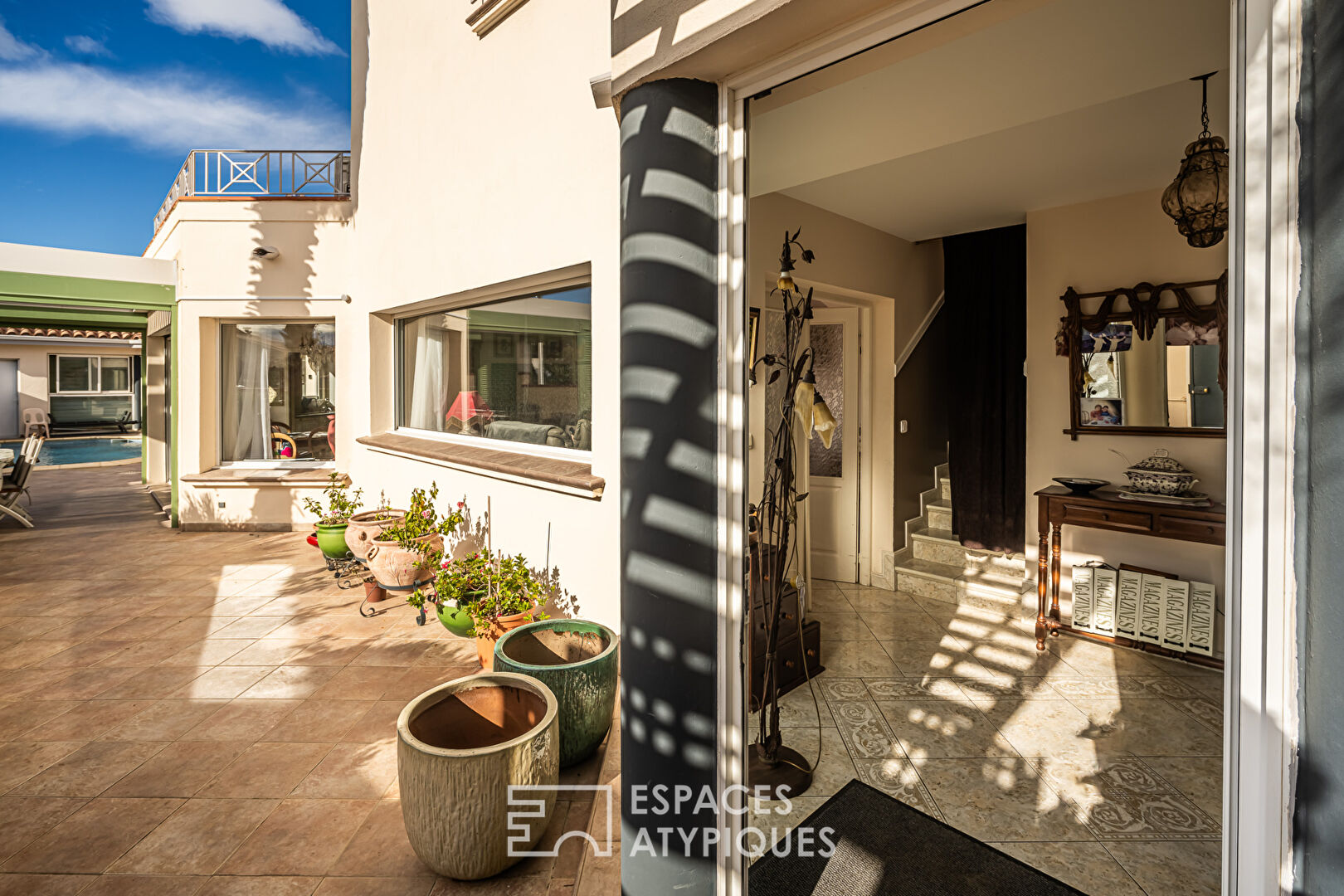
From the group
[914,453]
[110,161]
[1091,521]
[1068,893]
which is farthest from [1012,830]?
[110,161]

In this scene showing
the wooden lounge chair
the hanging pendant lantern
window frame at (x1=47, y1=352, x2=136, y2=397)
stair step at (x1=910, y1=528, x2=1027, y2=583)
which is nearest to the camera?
the hanging pendant lantern

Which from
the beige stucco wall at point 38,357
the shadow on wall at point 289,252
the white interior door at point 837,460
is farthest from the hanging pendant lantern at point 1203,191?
the beige stucco wall at point 38,357

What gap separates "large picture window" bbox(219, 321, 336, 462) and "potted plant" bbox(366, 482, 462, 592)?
11.1 ft

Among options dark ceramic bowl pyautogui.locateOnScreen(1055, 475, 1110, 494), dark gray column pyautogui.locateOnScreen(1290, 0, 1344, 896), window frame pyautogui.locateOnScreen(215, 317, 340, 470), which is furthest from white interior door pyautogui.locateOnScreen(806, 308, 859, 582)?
window frame pyautogui.locateOnScreen(215, 317, 340, 470)

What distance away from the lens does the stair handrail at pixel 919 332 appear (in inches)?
184

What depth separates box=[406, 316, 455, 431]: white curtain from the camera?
4.78 metres

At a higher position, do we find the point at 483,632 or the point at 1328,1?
the point at 1328,1

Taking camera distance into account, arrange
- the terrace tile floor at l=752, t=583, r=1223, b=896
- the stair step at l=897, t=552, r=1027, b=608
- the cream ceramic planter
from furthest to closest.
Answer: the stair step at l=897, t=552, r=1027, b=608 < the terrace tile floor at l=752, t=583, r=1223, b=896 < the cream ceramic planter

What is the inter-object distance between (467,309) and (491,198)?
91 centimetres

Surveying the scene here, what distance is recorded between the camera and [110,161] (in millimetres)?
19781

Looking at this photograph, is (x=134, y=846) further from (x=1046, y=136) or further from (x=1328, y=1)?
(x=1046, y=136)

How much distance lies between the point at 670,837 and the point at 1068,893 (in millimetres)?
1244

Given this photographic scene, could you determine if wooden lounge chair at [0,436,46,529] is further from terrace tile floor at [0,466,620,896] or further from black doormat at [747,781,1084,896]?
black doormat at [747,781,1084,896]

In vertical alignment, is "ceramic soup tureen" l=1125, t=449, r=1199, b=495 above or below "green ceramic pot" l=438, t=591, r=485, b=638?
above
